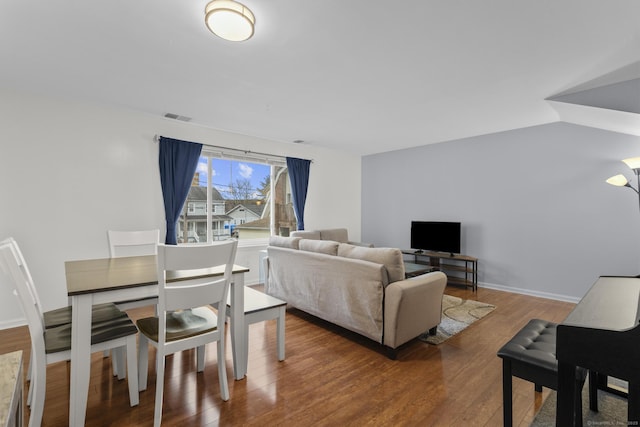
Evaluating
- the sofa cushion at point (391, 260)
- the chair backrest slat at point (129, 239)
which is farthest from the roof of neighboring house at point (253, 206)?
the sofa cushion at point (391, 260)

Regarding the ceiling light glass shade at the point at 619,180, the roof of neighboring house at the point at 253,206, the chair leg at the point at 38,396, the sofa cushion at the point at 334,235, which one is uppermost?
the ceiling light glass shade at the point at 619,180

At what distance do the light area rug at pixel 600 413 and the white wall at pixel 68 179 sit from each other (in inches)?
169

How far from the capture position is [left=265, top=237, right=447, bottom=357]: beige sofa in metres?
2.46

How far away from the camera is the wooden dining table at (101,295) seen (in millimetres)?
1561

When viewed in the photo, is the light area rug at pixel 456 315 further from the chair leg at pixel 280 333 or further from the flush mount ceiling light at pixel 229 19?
the flush mount ceiling light at pixel 229 19

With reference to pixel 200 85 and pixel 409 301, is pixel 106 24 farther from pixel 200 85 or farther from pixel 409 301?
pixel 409 301

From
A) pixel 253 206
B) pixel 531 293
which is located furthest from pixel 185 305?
pixel 531 293

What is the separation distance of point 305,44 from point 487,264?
436 cm

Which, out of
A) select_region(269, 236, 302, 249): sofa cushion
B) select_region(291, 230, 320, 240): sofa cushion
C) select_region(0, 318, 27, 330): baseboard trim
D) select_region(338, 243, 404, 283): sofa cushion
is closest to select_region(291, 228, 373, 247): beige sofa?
select_region(291, 230, 320, 240): sofa cushion

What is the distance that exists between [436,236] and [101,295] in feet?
15.6

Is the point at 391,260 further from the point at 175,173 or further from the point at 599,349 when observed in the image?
the point at 175,173

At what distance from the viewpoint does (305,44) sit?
2191 mm

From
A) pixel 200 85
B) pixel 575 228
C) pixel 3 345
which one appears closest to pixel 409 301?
pixel 200 85

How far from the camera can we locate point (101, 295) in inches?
63.6
